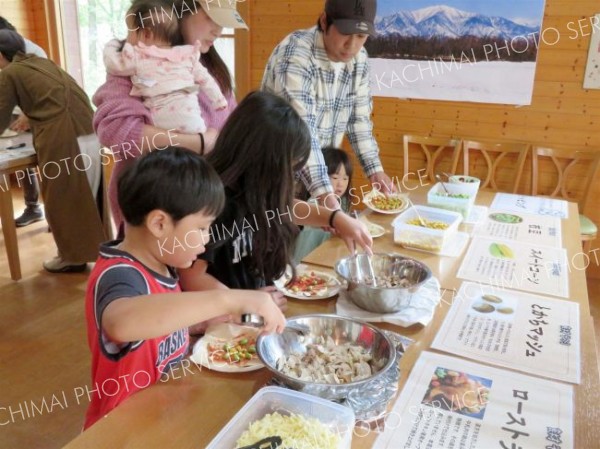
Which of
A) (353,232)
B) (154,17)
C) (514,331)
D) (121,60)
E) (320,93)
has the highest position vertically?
(154,17)

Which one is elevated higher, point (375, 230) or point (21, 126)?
point (21, 126)

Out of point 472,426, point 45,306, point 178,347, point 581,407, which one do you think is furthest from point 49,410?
point 581,407

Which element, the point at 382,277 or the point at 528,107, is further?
the point at 528,107

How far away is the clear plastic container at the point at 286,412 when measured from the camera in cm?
71

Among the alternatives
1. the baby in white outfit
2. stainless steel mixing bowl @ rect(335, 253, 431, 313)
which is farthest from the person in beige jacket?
stainless steel mixing bowl @ rect(335, 253, 431, 313)

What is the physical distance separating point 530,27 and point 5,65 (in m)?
2.99

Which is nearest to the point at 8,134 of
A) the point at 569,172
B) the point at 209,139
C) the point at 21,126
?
the point at 21,126

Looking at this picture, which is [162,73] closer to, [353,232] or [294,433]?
[353,232]

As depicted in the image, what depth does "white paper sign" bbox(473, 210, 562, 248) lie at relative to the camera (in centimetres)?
170

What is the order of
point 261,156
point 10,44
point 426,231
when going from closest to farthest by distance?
point 261,156 → point 426,231 → point 10,44

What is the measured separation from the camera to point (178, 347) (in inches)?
42.4

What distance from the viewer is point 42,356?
2.17m

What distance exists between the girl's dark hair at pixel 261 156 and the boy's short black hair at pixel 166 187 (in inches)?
8.8

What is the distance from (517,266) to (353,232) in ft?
1.68
